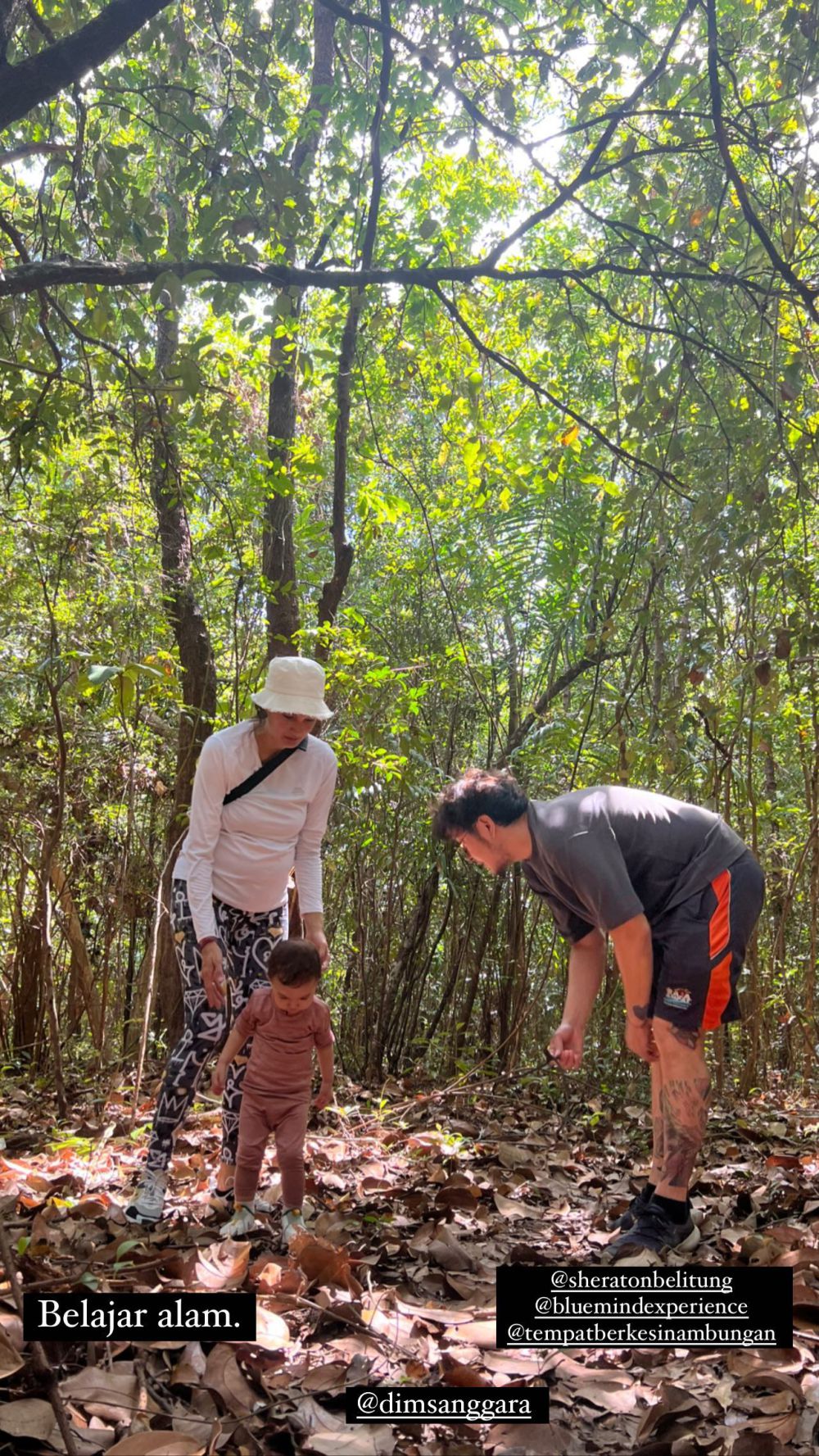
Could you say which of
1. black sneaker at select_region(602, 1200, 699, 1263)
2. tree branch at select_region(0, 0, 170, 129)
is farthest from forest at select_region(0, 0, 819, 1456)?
black sneaker at select_region(602, 1200, 699, 1263)

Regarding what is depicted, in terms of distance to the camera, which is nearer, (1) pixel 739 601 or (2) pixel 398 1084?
(1) pixel 739 601

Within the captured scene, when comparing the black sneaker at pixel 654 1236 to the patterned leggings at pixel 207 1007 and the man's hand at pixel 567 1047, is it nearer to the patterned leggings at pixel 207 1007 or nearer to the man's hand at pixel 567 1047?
the man's hand at pixel 567 1047

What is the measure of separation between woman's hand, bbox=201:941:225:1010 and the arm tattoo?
4.65ft

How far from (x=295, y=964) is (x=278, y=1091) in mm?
412

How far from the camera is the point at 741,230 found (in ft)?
14.4

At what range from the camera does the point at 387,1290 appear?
8.31ft

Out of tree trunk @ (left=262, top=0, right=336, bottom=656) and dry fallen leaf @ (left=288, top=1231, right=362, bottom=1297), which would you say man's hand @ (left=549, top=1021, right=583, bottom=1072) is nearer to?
dry fallen leaf @ (left=288, top=1231, right=362, bottom=1297)

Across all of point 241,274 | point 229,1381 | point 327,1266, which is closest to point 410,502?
point 241,274

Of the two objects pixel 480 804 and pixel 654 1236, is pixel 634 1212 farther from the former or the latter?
pixel 480 804

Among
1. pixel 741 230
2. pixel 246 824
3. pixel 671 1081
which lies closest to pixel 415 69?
pixel 741 230

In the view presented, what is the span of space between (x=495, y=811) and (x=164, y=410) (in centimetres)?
213

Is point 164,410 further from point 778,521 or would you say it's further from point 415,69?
point 778,521

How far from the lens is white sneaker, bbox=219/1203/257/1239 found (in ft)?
9.75

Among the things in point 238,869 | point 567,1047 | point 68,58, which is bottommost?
point 567,1047
